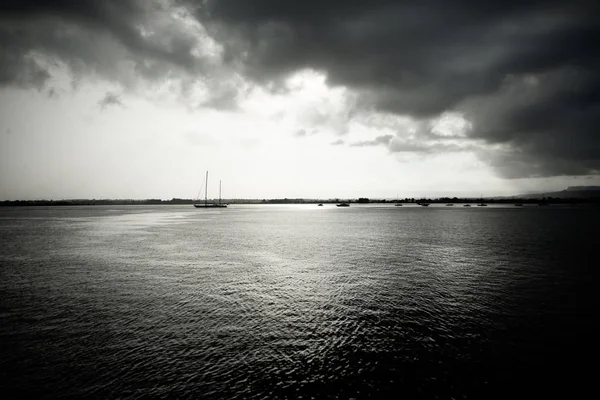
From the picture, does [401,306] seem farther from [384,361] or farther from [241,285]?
[241,285]

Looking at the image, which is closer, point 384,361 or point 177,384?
point 177,384

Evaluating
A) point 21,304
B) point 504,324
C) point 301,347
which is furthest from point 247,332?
point 21,304

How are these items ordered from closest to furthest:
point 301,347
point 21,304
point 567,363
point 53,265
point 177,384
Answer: point 177,384, point 567,363, point 301,347, point 21,304, point 53,265

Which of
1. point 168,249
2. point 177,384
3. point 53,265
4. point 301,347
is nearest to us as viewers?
point 177,384

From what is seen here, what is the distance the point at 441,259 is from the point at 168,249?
38.1m

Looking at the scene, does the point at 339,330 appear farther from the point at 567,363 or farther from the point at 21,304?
the point at 21,304

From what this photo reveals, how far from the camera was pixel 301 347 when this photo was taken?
14148 mm

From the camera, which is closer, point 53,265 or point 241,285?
point 241,285

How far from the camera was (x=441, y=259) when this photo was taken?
1452 inches

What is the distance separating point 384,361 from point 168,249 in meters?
38.2

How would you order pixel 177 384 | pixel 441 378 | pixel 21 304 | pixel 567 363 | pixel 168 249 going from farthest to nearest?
pixel 168 249
pixel 21 304
pixel 567 363
pixel 441 378
pixel 177 384

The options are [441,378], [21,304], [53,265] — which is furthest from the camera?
[53,265]

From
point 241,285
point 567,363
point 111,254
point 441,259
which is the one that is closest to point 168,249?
point 111,254

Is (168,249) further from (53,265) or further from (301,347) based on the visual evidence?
(301,347)
